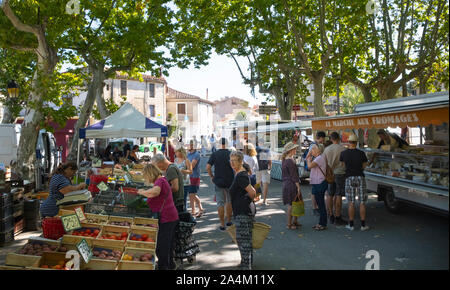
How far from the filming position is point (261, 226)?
5.73 m

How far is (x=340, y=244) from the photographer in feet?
20.4

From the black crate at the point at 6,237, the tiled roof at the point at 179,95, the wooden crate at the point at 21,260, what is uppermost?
the tiled roof at the point at 179,95

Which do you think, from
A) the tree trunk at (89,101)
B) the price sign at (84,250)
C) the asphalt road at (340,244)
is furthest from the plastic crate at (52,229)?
the tree trunk at (89,101)

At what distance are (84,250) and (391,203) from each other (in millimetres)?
3690

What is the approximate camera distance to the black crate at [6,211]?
7.23 metres

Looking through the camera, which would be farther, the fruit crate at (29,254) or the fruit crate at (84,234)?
the fruit crate at (84,234)

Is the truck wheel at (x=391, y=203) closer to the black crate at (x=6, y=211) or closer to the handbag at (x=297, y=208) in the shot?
the handbag at (x=297, y=208)

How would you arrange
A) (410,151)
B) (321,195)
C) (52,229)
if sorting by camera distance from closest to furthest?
(52,229)
(410,151)
(321,195)

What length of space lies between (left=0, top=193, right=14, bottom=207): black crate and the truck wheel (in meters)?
6.86

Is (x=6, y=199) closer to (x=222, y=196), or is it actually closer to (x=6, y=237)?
(x=6, y=237)

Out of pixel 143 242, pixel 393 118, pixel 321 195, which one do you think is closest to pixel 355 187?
pixel 321 195

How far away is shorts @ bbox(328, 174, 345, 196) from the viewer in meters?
8.03

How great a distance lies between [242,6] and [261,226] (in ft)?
46.2

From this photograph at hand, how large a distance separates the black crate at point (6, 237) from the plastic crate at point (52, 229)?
273cm
